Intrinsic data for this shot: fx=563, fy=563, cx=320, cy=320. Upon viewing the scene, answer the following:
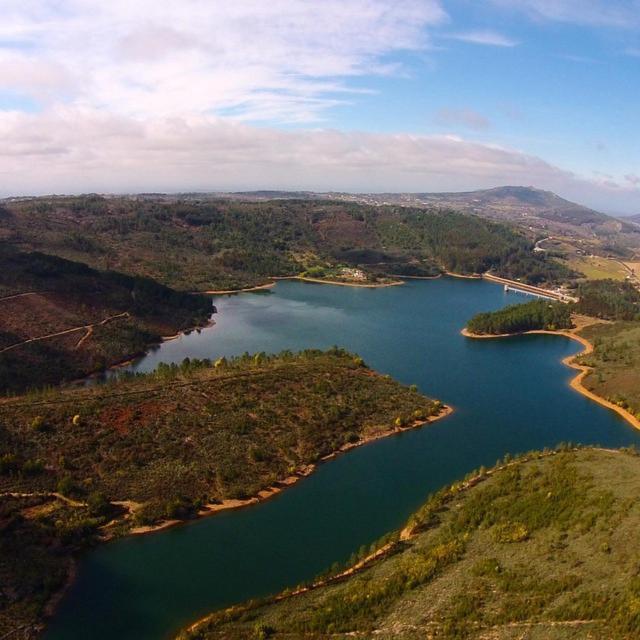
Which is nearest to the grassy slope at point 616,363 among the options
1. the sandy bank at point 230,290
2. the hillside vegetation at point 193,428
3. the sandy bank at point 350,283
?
the hillside vegetation at point 193,428

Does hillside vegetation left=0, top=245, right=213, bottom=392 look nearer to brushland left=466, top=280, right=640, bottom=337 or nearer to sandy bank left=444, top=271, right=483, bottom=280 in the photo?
brushland left=466, top=280, right=640, bottom=337

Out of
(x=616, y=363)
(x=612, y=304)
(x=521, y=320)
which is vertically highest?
(x=612, y=304)

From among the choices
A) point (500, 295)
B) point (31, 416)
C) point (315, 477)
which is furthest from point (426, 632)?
point (500, 295)

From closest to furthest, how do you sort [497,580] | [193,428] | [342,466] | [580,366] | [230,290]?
[497,580]
[342,466]
[193,428]
[580,366]
[230,290]

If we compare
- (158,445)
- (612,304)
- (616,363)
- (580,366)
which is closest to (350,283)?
(612,304)

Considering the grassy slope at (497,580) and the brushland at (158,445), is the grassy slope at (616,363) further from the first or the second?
the grassy slope at (497,580)

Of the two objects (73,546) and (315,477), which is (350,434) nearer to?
(315,477)

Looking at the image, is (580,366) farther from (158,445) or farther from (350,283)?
(350,283)

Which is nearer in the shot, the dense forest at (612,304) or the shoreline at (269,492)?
the shoreline at (269,492)
